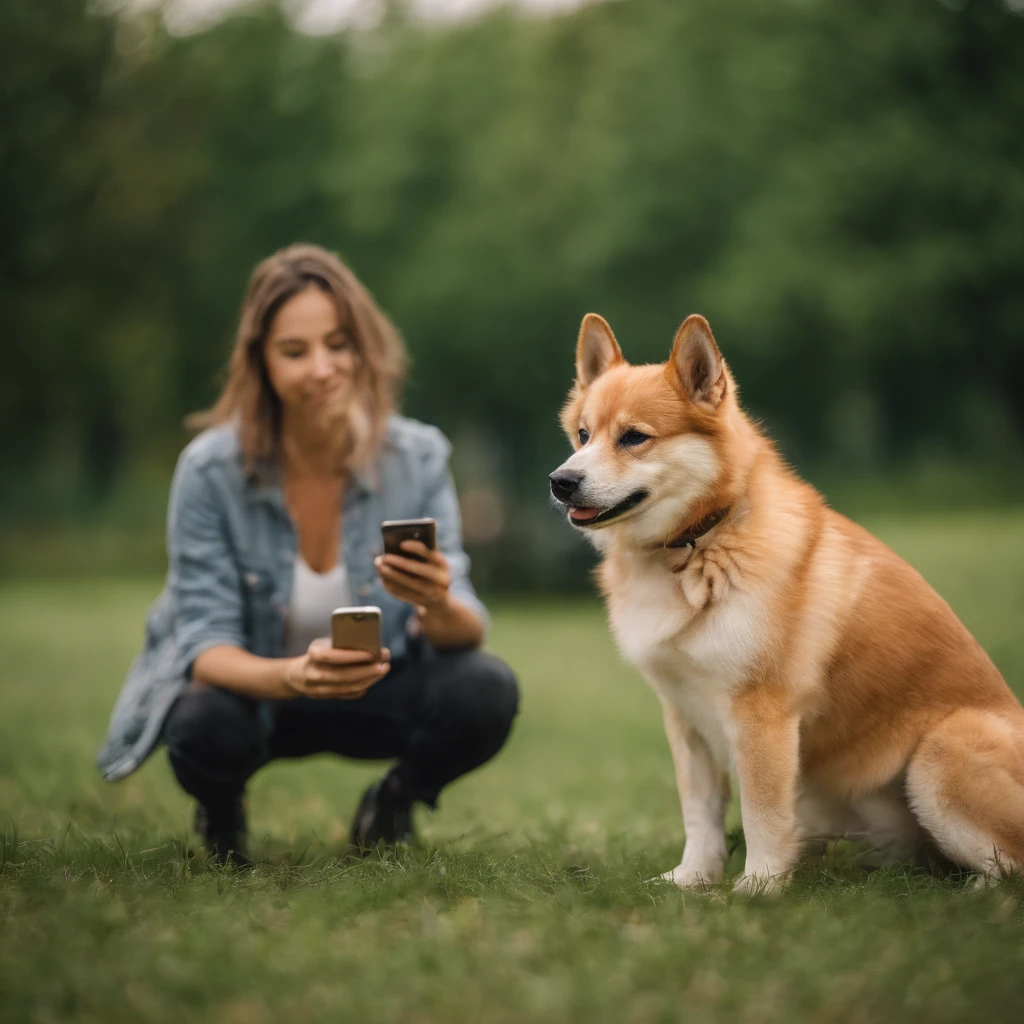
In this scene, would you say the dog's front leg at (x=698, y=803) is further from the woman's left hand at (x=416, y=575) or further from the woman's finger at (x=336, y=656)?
the woman's finger at (x=336, y=656)

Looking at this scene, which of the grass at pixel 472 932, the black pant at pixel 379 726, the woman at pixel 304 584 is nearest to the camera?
the grass at pixel 472 932

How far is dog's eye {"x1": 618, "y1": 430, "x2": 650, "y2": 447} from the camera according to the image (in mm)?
3129

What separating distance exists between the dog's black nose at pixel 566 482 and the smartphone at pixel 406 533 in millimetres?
390

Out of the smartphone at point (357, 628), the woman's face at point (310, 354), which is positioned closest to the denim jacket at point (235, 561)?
the woman's face at point (310, 354)

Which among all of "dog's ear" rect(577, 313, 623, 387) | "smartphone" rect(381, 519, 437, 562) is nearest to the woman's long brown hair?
"smartphone" rect(381, 519, 437, 562)

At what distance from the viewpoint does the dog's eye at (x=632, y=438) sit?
123 inches

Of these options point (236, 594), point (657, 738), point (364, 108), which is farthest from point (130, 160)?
point (236, 594)

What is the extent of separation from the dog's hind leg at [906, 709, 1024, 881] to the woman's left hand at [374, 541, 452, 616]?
1.43m

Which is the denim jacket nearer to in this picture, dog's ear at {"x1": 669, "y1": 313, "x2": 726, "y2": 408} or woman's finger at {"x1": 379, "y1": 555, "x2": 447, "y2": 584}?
woman's finger at {"x1": 379, "y1": 555, "x2": 447, "y2": 584}

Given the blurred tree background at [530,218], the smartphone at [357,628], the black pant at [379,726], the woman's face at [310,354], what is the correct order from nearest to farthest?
1. the smartphone at [357,628]
2. the black pant at [379,726]
3. the woman's face at [310,354]
4. the blurred tree background at [530,218]

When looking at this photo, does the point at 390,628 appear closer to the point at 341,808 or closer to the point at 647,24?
the point at 341,808

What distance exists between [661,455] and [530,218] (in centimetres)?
1587

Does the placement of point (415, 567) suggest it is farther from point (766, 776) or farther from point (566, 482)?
point (766, 776)

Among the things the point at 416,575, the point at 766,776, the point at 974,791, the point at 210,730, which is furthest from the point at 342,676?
the point at 974,791
